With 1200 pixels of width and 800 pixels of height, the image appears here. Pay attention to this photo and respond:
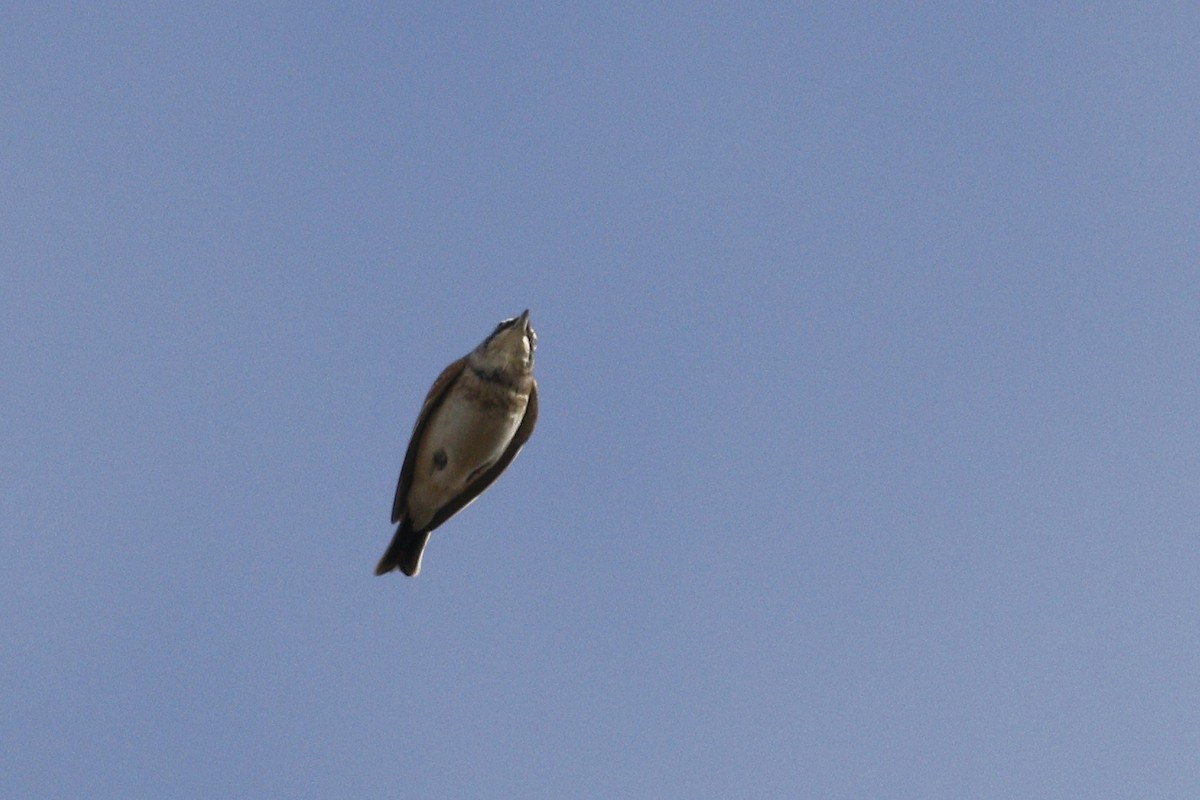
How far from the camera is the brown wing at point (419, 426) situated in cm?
1755

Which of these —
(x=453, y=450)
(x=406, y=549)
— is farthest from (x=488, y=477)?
(x=406, y=549)

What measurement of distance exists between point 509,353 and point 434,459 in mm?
1171

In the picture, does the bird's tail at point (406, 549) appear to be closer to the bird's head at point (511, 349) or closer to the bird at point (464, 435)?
the bird at point (464, 435)

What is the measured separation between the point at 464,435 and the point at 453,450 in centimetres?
17

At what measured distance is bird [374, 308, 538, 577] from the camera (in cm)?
1727

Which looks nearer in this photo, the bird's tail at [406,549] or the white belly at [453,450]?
the white belly at [453,450]

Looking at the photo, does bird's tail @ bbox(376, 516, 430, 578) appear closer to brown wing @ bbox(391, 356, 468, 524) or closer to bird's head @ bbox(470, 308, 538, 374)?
brown wing @ bbox(391, 356, 468, 524)

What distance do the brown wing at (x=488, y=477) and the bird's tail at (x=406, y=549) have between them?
0.15 meters

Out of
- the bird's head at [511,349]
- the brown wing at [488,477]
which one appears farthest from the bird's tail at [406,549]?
the bird's head at [511,349]

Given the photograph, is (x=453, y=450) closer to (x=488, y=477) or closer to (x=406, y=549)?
(x=488, y=477)

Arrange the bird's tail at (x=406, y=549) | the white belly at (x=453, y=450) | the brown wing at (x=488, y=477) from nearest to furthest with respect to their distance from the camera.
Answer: the white belly at (x=453, y=450) → the brown wing at (x=488, y=477) → the bird's tail at (x=406, y=549)

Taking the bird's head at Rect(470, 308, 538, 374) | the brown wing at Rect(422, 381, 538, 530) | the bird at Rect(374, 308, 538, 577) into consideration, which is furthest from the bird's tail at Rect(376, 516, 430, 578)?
the bird's head at Rect(470, 308, 538, 374)

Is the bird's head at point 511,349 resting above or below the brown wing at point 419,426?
above


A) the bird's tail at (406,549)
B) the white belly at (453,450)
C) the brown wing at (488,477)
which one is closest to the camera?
the white belly at (453,450)
